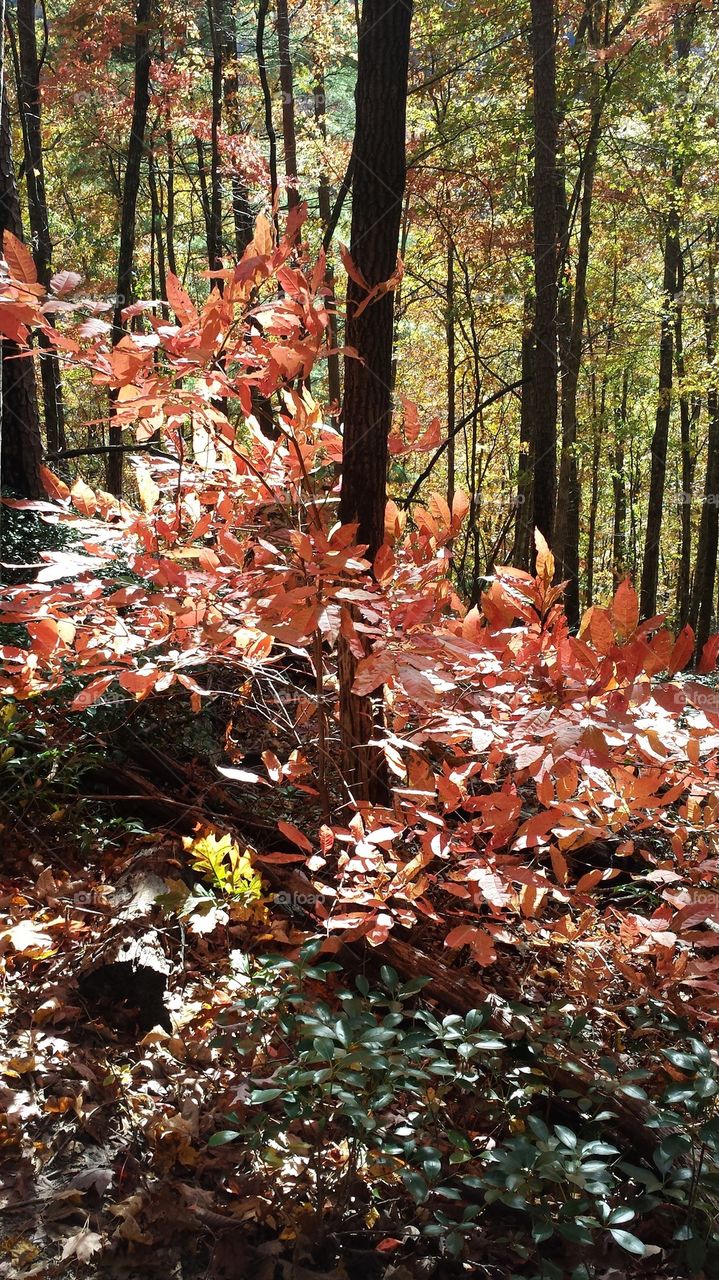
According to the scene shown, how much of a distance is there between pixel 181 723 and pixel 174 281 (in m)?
2.09

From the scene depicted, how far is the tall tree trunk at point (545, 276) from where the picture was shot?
18.1ft

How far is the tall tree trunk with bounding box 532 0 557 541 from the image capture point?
5.53 m

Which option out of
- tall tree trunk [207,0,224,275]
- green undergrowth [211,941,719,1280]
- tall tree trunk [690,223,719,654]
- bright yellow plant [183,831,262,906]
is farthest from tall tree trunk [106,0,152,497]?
tall tree trunk [690,223,719,654]

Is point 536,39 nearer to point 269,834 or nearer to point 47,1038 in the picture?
point 269,834

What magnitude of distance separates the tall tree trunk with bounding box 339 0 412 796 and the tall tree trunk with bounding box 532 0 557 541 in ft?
11.0

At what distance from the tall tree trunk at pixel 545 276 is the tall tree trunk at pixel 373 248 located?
334cm

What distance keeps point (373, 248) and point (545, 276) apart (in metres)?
3.95

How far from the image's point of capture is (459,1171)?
1.92 meters

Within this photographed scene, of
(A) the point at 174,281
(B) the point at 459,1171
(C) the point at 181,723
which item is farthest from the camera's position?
(C) the point at 181,723

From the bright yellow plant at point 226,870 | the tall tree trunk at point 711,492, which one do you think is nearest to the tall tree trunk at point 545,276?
the bright yellow plant at point 226,870

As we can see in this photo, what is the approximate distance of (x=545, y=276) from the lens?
571cm

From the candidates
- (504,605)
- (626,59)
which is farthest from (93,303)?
(626,59)

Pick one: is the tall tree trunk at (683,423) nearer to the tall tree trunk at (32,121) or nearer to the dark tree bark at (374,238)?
the tall tree trunk at (32,121)

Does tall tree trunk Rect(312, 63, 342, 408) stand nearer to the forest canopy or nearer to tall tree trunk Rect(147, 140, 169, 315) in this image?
tall tree trunk Rect(147, 140, 169, 315)
